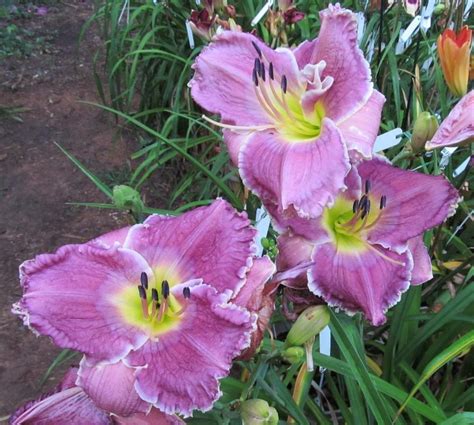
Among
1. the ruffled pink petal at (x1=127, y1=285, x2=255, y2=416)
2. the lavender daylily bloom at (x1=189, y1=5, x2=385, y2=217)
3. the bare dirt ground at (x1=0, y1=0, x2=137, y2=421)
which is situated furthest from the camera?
the bare dirt ground at (x1=0, y1=0, x2=137, y2=421)

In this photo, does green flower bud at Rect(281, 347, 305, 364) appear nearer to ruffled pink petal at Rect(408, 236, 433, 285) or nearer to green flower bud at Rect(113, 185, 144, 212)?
ruffled pink petal at Rect(408, 236, 433, 285)

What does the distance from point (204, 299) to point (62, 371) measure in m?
1.35

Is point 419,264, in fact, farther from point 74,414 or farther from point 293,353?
point 74,414

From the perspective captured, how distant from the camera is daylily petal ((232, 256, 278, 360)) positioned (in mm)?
664

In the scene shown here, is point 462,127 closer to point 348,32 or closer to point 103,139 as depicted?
point 348,32

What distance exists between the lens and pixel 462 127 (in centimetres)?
80

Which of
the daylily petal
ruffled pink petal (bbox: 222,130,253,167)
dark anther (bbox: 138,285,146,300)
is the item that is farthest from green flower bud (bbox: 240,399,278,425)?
ruffled pink petal (bbox: 222,130,253,167)

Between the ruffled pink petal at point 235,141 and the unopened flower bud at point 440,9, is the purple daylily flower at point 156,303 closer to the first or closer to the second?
the ruffled pink petal at point 235,141

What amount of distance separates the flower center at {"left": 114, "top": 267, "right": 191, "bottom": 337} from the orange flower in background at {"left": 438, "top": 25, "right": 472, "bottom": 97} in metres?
0.59

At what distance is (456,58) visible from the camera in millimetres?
990

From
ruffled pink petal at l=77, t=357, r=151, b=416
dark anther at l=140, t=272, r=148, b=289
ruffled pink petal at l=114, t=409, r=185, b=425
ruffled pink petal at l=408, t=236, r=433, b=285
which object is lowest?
ruffled pink petal at l=114, t=409, r=185, b=425

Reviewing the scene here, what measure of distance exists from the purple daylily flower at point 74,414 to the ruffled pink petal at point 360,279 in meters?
0.23

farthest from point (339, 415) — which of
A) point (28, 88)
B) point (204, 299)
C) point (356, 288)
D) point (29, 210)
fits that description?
point (28, 88)

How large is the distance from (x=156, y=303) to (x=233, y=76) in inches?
13.4
